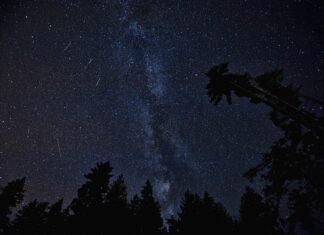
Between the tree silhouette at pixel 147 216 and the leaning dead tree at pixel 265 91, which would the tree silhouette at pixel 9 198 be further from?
the leaning dead tree at pixel 265 91

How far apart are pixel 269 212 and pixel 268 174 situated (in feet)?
6.51

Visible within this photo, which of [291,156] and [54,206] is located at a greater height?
[54,206]

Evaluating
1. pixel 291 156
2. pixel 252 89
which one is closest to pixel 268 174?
pixel 291 156

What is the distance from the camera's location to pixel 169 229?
84.7 feet

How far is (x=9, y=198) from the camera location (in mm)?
A: 27438

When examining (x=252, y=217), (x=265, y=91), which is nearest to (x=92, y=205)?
(x=252, y=217)

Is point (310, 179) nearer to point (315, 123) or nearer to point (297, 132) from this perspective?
point (297, 132)

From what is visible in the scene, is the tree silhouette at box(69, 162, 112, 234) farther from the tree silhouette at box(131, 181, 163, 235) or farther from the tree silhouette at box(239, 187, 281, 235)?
the tree silhouette at box(239, 187, 281, 235)

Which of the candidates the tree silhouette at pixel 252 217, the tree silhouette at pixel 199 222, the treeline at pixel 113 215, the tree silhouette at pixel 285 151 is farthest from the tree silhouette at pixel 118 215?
the tree silhouette at pixel 285 151

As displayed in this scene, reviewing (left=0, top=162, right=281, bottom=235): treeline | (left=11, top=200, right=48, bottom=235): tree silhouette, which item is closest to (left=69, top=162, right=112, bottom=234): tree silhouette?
(left=0, top=162, right=281, bottom=235): treeline

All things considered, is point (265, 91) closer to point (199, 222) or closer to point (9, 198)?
point (199, 222)

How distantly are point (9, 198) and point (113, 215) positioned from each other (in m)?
13.1

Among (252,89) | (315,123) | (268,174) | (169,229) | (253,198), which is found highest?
(253,198)

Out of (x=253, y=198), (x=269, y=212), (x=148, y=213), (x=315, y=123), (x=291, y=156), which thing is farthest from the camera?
(x=253, y=198)
